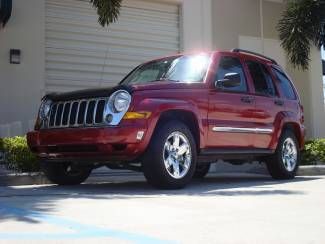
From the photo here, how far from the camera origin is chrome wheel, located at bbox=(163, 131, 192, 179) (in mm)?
7980

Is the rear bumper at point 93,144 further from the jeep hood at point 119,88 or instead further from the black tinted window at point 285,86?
the black tinted window at point 285,86

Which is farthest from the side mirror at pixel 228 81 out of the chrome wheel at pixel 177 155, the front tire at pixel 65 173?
the front tire at pixel 65 173

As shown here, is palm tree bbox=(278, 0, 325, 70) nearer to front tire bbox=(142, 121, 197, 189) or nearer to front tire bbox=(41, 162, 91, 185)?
front tire bbox=(41, 162, 91, 185)

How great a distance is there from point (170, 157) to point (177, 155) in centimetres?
12

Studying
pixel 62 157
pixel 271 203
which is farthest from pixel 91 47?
pixel 271 203

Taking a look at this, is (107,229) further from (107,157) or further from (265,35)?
(265,35)

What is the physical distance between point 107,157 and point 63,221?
251 centimetres

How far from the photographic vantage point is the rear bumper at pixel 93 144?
7668 millimetres

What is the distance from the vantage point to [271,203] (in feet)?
22.1

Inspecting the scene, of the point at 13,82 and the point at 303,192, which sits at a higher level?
the point at 13,82

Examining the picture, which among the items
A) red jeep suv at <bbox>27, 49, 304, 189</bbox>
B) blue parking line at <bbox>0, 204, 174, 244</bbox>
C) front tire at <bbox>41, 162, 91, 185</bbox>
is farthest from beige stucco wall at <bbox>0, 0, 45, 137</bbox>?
blue parking line at <bbox>0, 204, 174, 244</bbox>

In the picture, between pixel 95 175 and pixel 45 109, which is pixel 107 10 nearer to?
pixel 95 175

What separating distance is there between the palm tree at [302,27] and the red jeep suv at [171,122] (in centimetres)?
643

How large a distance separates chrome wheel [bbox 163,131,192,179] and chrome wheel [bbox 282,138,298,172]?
271cm
